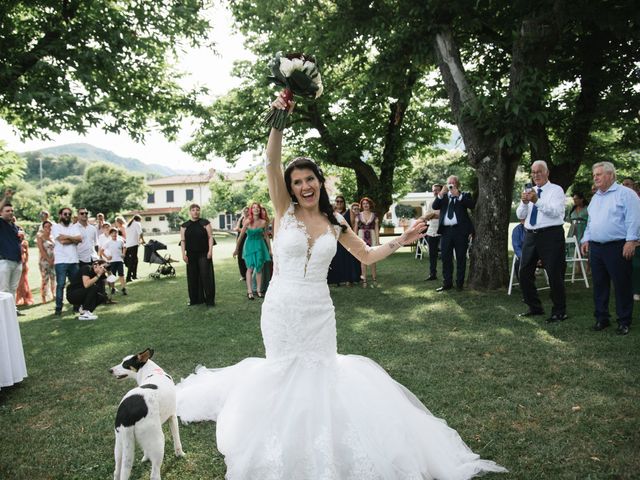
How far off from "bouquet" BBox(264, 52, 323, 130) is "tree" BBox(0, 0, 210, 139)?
9.05 meters

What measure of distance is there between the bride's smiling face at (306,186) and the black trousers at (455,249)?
7.58 m

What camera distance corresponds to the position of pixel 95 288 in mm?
9844

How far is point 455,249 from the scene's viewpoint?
10.5 meters

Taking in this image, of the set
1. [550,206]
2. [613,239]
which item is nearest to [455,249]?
[550,206]

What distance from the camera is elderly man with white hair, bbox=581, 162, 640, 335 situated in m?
6.47

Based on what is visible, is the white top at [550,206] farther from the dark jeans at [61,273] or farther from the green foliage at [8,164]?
the green foliage at [8,164]

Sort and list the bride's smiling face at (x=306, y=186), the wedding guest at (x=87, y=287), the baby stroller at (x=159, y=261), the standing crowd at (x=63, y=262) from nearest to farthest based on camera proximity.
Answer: the bride's smiling face at (x=306, y=186), the standing crowd at (x=63, y=262), the wedding guest at (x=87, y=287), the baby stroller at (x=159, y=261)

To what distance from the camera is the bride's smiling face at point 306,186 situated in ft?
11.7

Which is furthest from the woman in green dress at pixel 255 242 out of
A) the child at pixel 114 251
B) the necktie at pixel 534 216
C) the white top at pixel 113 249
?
the necktie at pixel 534 216

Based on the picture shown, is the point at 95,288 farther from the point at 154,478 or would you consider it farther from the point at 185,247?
the point at 154,478

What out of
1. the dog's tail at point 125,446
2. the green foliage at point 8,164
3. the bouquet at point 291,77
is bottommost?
the dog's tail at point 125,446

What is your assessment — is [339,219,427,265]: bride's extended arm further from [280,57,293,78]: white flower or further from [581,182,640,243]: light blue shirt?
[581,182,640,243]: light blue shirt

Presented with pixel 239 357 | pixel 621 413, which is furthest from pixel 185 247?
pixel 621 413

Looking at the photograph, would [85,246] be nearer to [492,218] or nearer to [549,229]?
[492,218]
